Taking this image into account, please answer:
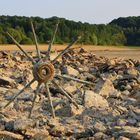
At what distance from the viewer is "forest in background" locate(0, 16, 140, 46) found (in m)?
60.9

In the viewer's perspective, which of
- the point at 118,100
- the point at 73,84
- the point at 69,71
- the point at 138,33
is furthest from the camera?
the point at 138,33

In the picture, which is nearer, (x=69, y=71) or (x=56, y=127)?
(x=56, y=127)

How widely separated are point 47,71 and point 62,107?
6.12ft

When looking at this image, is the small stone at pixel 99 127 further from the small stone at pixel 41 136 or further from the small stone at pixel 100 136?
the small stone at pixel 41 136

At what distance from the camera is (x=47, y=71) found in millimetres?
14188

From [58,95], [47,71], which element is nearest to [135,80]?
[58,95]

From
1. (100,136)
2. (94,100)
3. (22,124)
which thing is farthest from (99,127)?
(94,100)

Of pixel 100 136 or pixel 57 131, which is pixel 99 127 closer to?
pixel 100 136

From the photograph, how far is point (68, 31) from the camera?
6431 cm

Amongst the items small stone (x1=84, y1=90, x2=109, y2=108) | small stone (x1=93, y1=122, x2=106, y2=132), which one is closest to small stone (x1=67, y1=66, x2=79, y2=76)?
small stone (x1=84, y1=90, x2=109, y2=108)

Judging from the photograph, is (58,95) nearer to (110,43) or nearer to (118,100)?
(118,100)

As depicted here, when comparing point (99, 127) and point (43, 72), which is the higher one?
point (43, 72)

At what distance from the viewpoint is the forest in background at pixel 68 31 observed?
60.9 meters

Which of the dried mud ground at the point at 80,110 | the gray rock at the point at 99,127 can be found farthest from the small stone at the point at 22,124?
the gray rock at the point at 99,127
